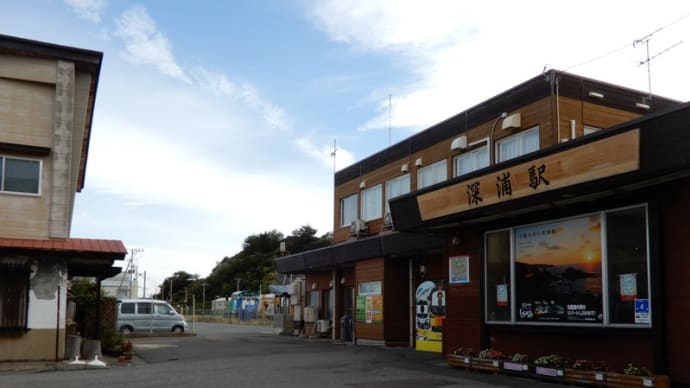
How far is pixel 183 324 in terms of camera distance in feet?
114

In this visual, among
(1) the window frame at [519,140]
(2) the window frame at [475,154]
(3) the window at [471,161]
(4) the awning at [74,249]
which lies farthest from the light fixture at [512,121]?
(4) the awning at [74,249]

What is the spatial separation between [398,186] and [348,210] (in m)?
4.66

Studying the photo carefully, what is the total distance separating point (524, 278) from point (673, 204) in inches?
156

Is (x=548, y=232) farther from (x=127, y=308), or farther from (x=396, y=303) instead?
(x=127, y=308)

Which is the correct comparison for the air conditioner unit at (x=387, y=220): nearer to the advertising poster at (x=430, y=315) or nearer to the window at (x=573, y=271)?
the advertising poster at (x=430, y=315)

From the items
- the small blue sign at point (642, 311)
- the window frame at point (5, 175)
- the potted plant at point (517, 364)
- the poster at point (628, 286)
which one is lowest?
the potted plant at point (517, 364)

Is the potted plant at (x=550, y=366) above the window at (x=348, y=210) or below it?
below

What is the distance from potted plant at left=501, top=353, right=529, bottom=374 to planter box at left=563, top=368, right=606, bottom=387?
114 cm

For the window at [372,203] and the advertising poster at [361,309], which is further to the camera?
the window at [372,203]

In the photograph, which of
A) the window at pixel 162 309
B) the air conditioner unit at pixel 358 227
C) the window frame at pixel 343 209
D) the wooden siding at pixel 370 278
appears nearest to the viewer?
the wooden siding at pixel 370 278

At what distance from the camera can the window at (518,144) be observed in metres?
17.1

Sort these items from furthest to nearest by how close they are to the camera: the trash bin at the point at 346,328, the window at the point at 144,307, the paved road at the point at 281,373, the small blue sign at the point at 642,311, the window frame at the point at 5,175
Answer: the window at the point at 144,307 < the trash bin at the point at 346,328 < the window frame at the point at 5,175 < the paved road at the point at 281,373 < the small blue sign at the point at 642,311

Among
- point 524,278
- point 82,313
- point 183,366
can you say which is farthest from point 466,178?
point 82,313

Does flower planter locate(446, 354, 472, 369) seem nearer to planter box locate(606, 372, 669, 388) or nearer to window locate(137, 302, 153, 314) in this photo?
planter box locate(606, 372, 669, 388)
